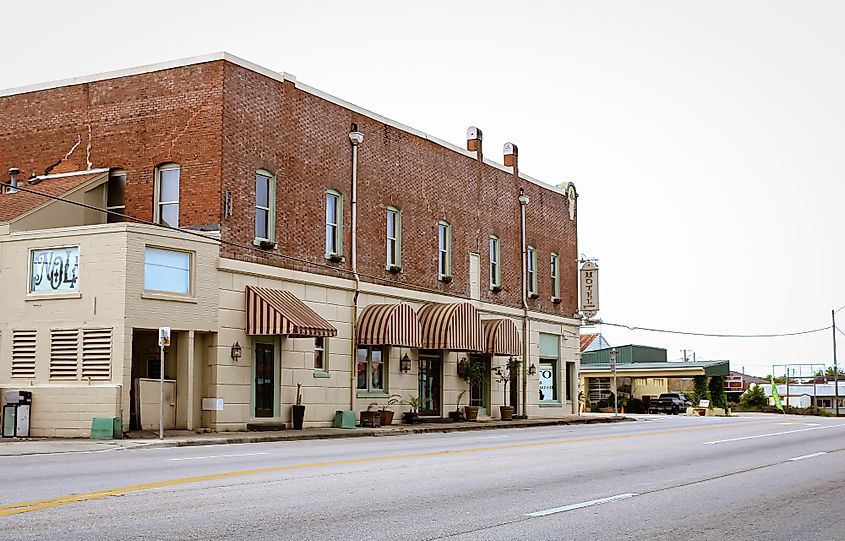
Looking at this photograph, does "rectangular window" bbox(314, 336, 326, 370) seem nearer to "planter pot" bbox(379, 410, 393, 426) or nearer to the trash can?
"planter pot" bbox(379, 410, 393, 426)

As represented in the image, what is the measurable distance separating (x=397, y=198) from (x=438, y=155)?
11.2 feet

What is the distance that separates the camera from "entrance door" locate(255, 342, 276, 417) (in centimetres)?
2995

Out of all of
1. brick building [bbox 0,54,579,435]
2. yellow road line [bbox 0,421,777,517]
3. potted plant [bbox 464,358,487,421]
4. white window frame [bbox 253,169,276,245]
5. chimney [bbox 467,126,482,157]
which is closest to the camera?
yellow road line [bbox 0,421,777,517]

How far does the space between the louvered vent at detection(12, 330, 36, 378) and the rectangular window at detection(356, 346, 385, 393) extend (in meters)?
10.5

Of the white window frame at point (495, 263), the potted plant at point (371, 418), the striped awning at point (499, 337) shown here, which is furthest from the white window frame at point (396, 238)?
the white window frame at point (495, 263)

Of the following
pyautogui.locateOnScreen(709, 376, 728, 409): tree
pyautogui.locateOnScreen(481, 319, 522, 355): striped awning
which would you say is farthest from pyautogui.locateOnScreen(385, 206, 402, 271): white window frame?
pyautogui.locateOnScreen(709, 376, 728, 409): tree

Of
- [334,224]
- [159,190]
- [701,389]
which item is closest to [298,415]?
[334,224]

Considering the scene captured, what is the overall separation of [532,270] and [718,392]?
101ft

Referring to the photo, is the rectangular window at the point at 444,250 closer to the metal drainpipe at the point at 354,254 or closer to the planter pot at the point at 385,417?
the metal drainpipe at the point at 354,254

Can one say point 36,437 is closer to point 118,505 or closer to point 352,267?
point 352,267

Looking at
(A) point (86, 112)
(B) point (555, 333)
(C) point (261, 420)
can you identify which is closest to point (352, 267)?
(C) point (261, 420)

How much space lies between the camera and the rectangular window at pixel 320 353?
32469 millimetres

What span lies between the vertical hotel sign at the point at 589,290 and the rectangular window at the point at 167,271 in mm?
26980

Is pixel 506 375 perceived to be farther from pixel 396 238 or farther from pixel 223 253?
pixel 223 253
